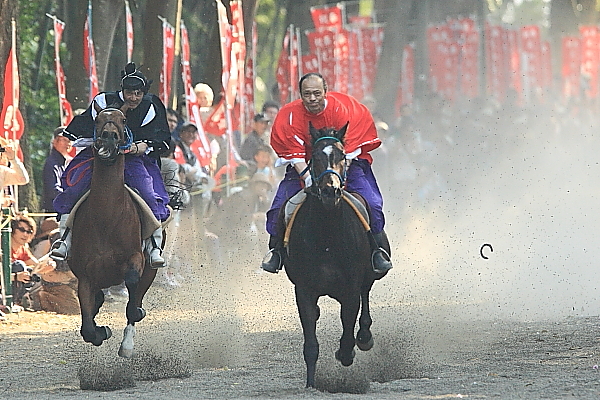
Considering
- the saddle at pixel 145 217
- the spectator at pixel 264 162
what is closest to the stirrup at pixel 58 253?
the saddle at pixel 145 217

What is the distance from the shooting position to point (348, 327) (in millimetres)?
10727

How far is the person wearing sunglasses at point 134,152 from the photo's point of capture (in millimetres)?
11438

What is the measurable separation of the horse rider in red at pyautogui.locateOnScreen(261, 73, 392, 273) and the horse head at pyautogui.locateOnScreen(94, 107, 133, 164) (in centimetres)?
125

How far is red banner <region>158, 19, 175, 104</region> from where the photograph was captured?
2252 cm

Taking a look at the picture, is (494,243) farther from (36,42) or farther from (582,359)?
(36,42)

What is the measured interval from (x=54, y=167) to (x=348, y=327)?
7570 mm

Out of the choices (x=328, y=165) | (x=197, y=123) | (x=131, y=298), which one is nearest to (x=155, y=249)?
(x=131, y=298)

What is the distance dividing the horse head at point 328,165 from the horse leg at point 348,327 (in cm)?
94

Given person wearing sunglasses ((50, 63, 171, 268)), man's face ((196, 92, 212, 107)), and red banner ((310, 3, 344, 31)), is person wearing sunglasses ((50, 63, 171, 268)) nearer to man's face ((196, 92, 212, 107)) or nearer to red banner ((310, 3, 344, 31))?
man's face ((196, 92, 212, 107))

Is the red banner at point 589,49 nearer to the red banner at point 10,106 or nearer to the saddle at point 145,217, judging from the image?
the red banner at point 10,106

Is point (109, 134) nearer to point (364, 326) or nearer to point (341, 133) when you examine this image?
point (341, 133)

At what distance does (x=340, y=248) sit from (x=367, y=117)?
1468 millimetres

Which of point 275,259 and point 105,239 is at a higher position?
point 105,239

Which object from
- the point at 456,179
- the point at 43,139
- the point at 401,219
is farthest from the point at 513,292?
the point at 456,179
